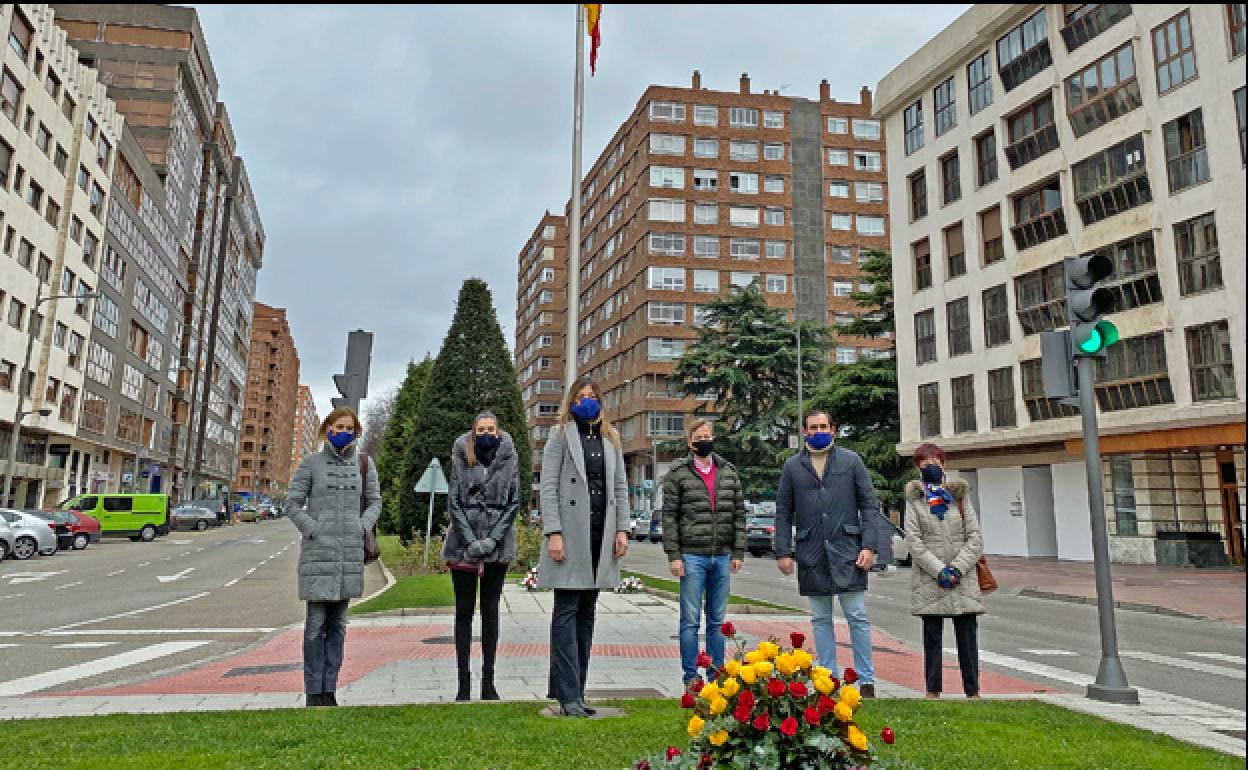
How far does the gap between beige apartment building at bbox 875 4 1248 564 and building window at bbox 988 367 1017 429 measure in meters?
0.07

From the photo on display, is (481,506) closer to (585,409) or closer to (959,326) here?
(585,409)

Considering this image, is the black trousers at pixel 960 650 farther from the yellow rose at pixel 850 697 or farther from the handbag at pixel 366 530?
the handbag at pixel 366 530

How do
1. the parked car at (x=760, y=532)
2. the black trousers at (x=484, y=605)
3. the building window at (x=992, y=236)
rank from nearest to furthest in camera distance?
the black trousers at (x=484, y=605) → the parked car at (x=760, y=532) → the building window at (x=992, y=236)

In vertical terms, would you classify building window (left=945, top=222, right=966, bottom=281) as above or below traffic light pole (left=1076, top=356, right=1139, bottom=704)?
above

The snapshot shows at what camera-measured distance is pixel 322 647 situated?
240 inches

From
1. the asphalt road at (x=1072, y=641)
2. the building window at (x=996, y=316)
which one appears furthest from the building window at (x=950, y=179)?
the asphalt road at (x=1072, y=641)

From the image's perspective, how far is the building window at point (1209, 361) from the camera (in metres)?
23.3

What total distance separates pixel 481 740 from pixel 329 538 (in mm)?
2310

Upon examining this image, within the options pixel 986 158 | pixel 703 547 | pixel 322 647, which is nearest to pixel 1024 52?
pixel 986 158

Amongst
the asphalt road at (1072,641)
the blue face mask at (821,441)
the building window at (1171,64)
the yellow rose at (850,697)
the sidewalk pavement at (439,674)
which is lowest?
the asphalt road at (1072,641)

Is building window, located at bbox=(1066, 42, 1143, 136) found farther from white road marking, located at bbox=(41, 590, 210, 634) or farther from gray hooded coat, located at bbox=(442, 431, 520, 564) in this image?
white road marking, located at bbox=(41, 590, 210, 634)

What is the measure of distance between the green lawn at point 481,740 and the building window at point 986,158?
30723 millimetres

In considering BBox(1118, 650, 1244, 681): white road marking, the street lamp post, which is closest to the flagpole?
BBox(1118, 650, 1244, 681): white road marking

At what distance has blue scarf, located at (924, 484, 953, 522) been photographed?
6.43 m
